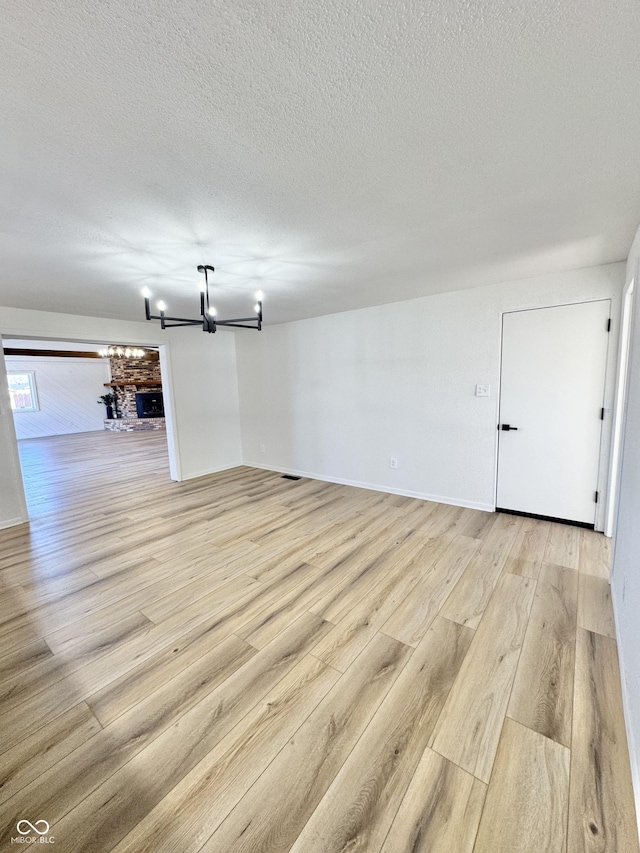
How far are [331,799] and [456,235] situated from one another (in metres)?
2.84

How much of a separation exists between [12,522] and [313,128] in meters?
4.67

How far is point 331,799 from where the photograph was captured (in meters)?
1.12

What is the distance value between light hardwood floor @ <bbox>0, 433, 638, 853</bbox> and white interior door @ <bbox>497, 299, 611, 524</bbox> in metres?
0.42

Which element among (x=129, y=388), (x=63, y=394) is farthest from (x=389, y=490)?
(x=63, y=394)

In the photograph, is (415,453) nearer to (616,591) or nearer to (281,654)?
(616,591)

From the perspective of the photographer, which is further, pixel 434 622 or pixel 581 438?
pixel 581 438

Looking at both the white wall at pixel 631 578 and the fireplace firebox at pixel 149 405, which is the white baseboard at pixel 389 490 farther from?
the fireplace firebox at pixel 149 405

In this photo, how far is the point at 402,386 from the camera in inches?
157

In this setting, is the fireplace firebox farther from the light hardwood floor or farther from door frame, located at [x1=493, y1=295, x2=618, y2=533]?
door frame, located at [x1=493, y1=295, x2=618, y2=533]

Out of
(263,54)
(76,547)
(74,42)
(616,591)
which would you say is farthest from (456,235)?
(76,547)

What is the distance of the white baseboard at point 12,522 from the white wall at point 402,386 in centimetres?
325

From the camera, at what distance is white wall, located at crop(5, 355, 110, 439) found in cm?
959

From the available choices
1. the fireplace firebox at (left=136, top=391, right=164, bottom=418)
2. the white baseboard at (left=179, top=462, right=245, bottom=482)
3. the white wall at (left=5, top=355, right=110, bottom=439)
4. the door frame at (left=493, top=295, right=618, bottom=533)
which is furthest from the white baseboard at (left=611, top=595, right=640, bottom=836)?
the white wall at (left=5, top=355, right=110, bottom=439)

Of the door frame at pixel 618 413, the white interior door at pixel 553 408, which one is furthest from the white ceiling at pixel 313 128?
the white interior door at pixel 553 408
